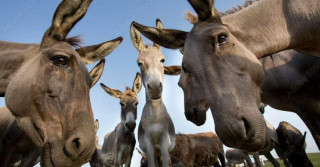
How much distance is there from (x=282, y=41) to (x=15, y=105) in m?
3.44

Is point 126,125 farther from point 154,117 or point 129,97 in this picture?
point 154,117

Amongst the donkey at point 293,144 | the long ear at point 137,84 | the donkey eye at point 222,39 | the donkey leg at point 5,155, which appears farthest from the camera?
the long ear at point 137,84

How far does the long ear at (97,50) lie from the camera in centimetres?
435

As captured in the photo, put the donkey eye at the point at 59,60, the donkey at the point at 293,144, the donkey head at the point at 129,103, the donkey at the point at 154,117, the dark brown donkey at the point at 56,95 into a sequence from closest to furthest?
the dark brown donkey at the point at 56,95 → the donkey eye at the point at 59,60 → the donkey at the point at 293,144 → the donkey at the point at 154,117 → the donkey head at the point at 129,103

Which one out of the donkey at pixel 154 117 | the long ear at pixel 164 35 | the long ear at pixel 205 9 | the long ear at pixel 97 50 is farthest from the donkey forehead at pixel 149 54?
the long ear at pixel 205 9

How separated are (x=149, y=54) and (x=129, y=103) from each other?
3.35 m

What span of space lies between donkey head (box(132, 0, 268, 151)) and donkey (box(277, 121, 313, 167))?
3676 millimetres

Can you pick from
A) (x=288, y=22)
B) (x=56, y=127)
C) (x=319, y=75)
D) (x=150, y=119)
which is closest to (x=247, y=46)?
(x=288, y=22)

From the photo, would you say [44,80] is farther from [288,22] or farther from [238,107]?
[288,22]

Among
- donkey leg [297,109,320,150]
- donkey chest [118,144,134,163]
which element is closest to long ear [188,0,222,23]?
donkey leg [297,109,320,150]

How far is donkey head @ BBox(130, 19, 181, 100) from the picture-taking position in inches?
258

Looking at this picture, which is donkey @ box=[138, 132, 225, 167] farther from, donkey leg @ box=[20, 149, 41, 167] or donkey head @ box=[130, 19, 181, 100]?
donkey leg @ box=[20, 149, 41, 167]

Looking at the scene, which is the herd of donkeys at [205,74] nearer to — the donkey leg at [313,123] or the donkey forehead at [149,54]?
the donkey leg at [313,123]

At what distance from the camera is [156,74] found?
6754 mm
